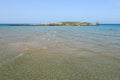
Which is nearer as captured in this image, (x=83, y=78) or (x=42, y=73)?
(x=83, y=78)

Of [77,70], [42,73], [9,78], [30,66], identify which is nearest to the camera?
[9,78]

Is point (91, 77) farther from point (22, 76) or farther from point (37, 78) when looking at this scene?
point (22, 76)

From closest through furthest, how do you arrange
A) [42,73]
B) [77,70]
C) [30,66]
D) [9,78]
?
[9,78] → [42,73] → [77,70] → [30,66]

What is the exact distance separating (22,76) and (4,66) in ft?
6.92

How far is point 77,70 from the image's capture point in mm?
9344

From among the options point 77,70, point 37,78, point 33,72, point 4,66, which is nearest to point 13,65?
point 4,66

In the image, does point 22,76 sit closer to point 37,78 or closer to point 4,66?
point 37,78

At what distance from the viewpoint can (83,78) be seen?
8.06 m

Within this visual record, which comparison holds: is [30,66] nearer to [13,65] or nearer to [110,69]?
[13,65]

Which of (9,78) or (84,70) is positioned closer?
(9,78)

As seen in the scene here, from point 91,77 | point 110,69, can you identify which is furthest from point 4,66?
point 110,69

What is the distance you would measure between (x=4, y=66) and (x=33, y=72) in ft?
6.42

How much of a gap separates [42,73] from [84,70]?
222 centimetres

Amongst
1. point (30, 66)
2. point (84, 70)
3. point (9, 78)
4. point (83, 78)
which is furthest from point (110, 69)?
point (9, 78)
